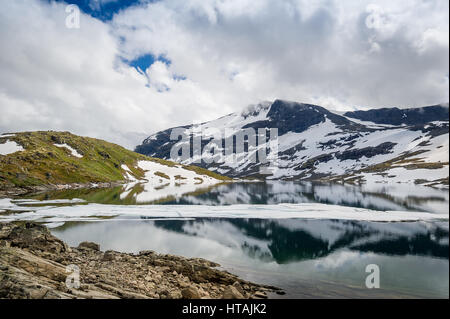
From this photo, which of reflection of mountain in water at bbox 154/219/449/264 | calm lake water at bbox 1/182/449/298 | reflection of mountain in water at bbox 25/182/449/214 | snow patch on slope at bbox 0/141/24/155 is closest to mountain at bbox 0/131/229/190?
snow patch on slope at bbox 0/141/24/155

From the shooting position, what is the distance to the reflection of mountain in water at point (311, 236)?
32.8m

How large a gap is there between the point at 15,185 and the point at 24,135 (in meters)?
96.6

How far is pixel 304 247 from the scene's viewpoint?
3578cm

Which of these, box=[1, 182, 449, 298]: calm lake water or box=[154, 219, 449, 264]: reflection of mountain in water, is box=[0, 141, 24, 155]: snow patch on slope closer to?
box=[1, 182, 449, 298]: calm lake water

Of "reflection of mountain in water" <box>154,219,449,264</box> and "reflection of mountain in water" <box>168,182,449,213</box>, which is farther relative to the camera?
"reflection of mountain in water" <box>168,182,449,213</box>

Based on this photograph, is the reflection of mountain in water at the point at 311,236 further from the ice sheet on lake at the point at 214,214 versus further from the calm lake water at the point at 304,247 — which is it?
the ice sheet on lake at the point at 214,214

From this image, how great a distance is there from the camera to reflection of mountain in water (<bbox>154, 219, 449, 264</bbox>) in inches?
1291

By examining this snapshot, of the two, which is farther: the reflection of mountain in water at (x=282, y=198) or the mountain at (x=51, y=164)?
the mountain at (x=51, y=164)

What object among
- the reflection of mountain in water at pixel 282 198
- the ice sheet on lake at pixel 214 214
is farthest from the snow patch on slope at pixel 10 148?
the ice sheet on lake at pixel 214 214

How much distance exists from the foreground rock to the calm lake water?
4.02 meters

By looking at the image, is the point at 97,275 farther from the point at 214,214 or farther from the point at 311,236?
the point at 214,214
